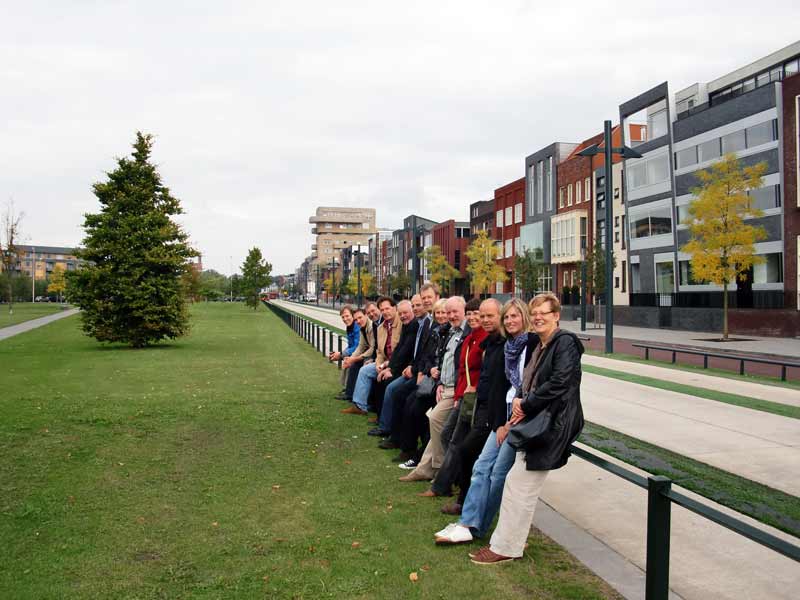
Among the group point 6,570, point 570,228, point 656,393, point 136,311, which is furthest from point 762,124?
point 6,570

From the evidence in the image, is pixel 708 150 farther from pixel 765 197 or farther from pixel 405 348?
pixel 405 348

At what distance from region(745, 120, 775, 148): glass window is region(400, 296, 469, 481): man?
3133 cm

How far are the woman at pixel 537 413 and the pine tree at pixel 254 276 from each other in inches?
2639

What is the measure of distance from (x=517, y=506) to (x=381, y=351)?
5.33 meters

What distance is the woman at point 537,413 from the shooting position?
14.0ft

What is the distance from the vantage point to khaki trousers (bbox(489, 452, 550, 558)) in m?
4.43

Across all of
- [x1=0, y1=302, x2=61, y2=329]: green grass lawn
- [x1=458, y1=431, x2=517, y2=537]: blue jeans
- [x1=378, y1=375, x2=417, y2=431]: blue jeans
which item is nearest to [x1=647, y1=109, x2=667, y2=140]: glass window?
[x1=378, y1=375, x2=417, y2=431]: blue jeans

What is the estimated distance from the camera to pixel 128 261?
76.4 feet

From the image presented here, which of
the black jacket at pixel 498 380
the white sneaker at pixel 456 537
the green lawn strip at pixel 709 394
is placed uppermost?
the black jacket at pixel 498 380

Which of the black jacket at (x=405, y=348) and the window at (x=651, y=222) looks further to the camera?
the window at (x=651, y=222)

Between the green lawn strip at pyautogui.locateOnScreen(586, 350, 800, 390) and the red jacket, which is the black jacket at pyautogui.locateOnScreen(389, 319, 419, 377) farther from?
the green lawn strip at pyautogui.locateOnScreen(586, 350, 800, 390)

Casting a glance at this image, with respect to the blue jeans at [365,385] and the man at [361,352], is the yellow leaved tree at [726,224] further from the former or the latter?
the blue jeans at [365,385]

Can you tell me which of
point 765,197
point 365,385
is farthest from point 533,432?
point 765,197

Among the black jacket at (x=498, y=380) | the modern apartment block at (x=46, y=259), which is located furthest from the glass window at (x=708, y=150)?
the modern apartment block at (x=46, y=259)
